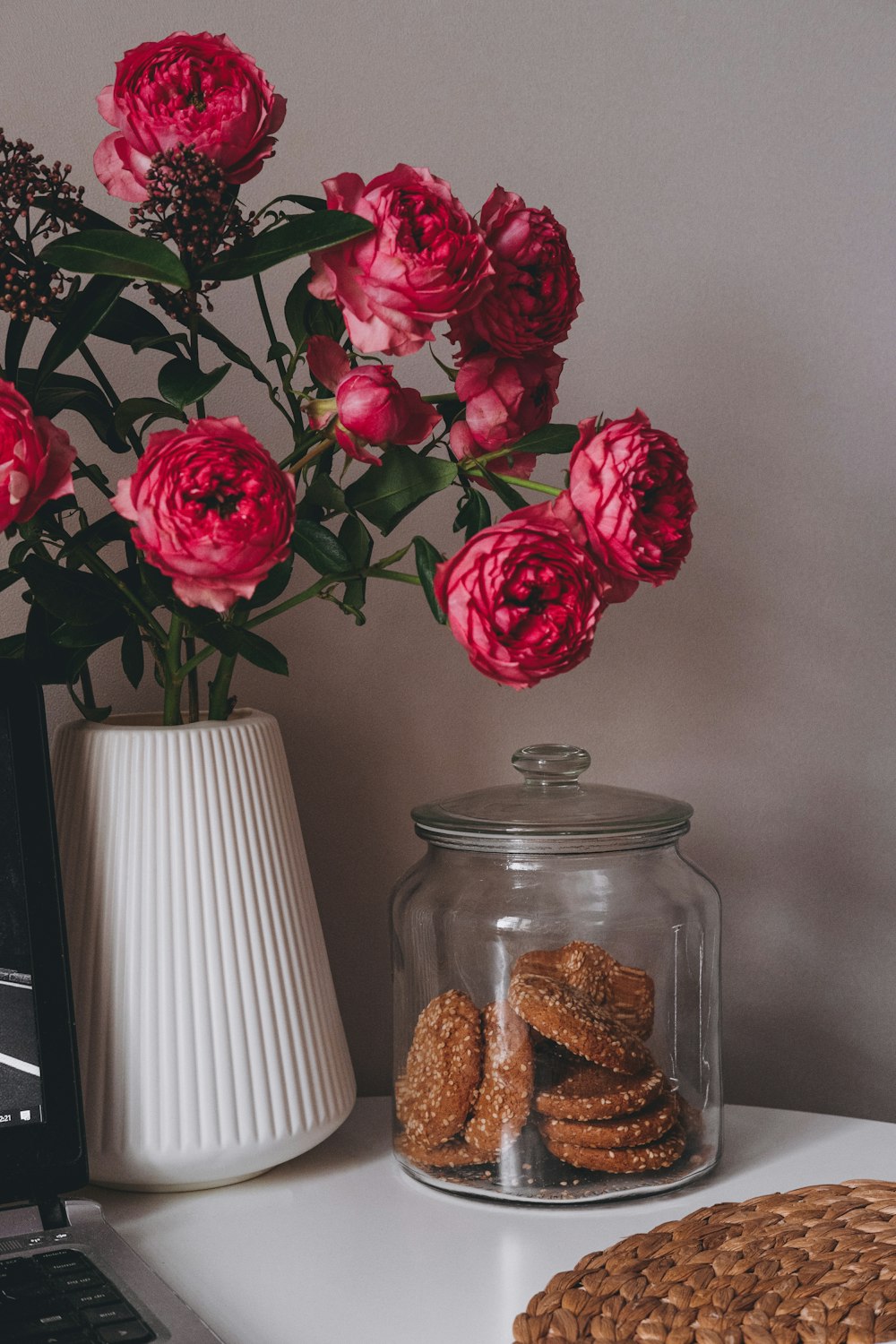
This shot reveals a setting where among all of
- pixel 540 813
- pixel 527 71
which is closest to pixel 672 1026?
pixel 540 813

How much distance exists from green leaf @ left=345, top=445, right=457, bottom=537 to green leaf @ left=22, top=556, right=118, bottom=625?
0.51 ft

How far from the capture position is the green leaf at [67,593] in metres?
0.68

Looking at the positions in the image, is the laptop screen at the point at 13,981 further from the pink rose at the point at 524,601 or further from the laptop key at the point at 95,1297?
the pink rose at the point at 524,601

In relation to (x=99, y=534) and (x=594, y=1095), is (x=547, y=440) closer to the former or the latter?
(x=99, y=534)

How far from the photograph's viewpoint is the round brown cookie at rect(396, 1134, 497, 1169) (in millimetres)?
713

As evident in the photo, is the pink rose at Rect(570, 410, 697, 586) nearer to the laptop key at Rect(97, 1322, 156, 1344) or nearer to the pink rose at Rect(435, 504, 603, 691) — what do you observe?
the pink rose at Rect(435, 504, 603, 691)

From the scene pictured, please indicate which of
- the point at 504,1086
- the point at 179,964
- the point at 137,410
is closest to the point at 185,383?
the point at 137,410

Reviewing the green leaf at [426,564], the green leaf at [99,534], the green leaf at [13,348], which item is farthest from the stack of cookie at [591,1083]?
the green leaf at [13,348]

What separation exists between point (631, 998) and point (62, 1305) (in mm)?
367

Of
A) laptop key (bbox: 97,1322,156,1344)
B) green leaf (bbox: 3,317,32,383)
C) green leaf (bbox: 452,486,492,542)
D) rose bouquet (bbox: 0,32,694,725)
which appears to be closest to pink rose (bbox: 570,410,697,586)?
rose bouquet (bbox: 0,32,694,725)

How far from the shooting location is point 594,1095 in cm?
69

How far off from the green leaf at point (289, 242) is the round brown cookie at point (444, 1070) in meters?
0.44

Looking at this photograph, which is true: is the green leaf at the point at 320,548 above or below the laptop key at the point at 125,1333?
above

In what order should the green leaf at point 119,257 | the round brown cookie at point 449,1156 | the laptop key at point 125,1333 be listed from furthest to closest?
1. the round brown cookie at point 449,1156
2. the green leaf at point 119,257
3. the laptop key at point 125,1333
